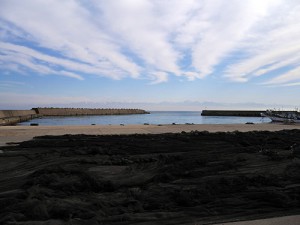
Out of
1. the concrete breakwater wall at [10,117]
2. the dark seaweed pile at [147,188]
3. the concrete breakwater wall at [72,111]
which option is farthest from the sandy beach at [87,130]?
the concrete breakwater wall at [72,111]

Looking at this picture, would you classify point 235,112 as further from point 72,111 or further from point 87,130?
point 87,130

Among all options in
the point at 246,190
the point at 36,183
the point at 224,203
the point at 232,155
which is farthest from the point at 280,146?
the point at 36,183

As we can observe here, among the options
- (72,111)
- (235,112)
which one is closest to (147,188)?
(72,111)

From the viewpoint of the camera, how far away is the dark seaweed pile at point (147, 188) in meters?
3.82

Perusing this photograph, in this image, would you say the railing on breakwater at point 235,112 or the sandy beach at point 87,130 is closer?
the sandy beach at point 87,130

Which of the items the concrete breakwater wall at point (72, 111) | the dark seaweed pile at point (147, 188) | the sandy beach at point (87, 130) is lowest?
the dark seaweed pile at point (147, 188)

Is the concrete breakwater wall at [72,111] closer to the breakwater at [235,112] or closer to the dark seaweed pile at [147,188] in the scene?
the breakwater at [235,112]

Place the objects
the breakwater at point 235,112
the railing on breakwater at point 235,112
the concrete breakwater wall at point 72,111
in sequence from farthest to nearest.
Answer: the breakwater at point 235,112 < the railing on breakwater at point 235,112 < the concrete breakwater wall at point 72,111

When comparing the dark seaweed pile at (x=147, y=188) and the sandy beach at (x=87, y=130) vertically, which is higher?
the sandy beach at (x=87, y=130)

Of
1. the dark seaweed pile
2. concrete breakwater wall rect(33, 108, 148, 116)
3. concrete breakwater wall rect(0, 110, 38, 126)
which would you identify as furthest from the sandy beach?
concrete breakwater wall rect(33, 108, 148, 116)

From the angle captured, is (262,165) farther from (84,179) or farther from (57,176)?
(57,176)

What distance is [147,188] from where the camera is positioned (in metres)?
4.88

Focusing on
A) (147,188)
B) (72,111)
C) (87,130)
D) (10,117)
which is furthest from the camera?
(72,111)

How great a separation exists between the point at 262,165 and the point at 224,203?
258cm
